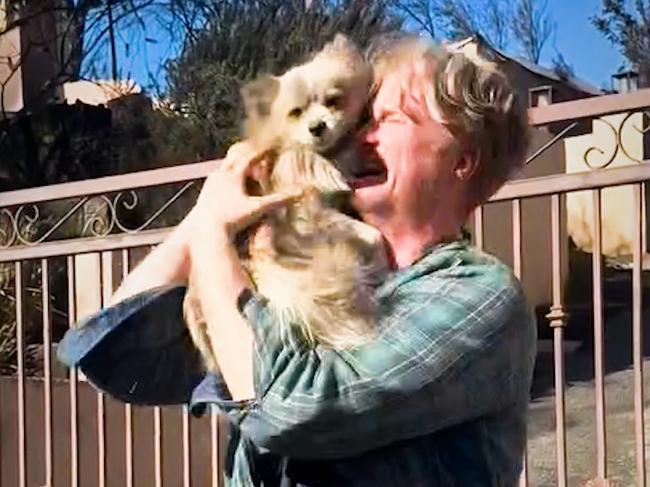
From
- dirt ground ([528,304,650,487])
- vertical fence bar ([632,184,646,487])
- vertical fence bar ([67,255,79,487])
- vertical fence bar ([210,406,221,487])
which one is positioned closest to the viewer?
vertical fence bar ([632,184,646,487])

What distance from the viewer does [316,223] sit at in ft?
5.09

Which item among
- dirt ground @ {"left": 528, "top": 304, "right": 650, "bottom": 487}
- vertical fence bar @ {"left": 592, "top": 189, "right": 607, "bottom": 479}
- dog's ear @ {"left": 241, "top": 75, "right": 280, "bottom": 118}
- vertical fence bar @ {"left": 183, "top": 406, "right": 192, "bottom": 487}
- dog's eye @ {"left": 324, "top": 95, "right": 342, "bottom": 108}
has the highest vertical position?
dog's ear @ {"left": 241, "top": 75, "right": 280, "bottom": 118}

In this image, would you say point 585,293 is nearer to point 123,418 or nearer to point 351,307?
point 123,418

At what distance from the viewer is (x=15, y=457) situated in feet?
15.4

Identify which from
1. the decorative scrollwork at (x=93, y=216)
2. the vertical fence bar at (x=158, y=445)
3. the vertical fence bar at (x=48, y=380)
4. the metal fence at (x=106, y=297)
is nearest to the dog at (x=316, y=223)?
the metal fence at (x=106, y=297)

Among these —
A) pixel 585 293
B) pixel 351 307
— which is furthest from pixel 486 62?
pixel 585 293

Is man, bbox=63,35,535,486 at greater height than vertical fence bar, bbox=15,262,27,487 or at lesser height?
greater

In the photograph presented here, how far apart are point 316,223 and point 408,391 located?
28 cm

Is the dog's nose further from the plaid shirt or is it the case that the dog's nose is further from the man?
the plaid shirt

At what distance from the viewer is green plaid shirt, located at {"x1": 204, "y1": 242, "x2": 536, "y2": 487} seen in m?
1.37

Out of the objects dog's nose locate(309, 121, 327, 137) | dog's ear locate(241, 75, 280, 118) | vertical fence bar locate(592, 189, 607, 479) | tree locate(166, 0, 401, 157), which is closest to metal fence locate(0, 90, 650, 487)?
vertical fence bar locate(592, 189, 607, 479)

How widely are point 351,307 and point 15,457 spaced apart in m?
3.55

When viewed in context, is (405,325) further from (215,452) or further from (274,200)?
(215,452)

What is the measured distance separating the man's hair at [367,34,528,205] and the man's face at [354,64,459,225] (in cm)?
1
